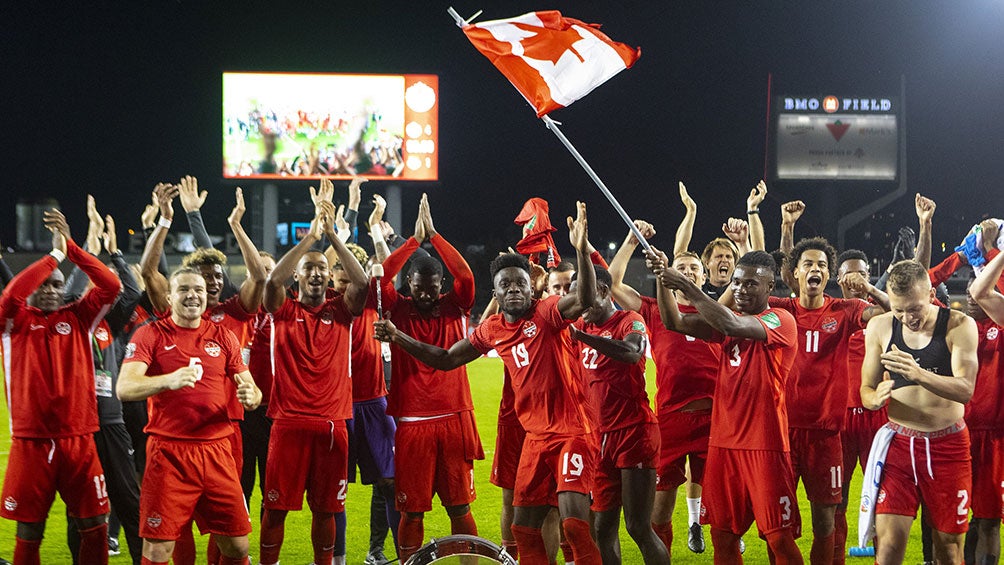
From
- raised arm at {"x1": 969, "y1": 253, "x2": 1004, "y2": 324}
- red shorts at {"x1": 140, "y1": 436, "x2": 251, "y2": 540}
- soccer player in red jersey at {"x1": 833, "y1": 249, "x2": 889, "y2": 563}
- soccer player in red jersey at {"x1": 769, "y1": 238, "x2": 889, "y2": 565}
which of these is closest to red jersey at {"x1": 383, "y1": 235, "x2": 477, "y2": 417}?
red shorts at {"x1": 140, "y1": 436, "x2": 251, "y2": 540}

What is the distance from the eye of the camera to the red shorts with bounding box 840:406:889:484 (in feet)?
25.3

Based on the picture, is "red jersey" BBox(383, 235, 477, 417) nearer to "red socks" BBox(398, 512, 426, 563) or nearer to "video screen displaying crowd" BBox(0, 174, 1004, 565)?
"video screen displaying crowd" BBox(0, 174, 1004, 565)

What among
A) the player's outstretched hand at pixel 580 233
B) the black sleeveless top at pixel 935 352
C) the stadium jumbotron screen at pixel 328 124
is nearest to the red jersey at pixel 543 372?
the player's outstretched hand at pixel 580 233

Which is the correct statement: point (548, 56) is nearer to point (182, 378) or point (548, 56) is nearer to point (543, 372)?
point (543, 372)

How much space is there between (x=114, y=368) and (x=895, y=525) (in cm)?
587

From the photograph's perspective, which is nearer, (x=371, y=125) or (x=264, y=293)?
(x=264, y=293)

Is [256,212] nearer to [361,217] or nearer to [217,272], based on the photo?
[361,217]

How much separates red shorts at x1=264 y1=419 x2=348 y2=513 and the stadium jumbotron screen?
99.8 feet

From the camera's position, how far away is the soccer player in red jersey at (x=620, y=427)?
652 cm

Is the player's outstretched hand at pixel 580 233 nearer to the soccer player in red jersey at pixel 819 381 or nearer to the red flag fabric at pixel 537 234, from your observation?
the red flag fabric at pixel 537 234

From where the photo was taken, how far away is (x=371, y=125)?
37531 millimetres

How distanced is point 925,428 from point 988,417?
117cm

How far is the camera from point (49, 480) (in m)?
6.76

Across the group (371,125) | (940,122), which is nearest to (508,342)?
(371,125)
